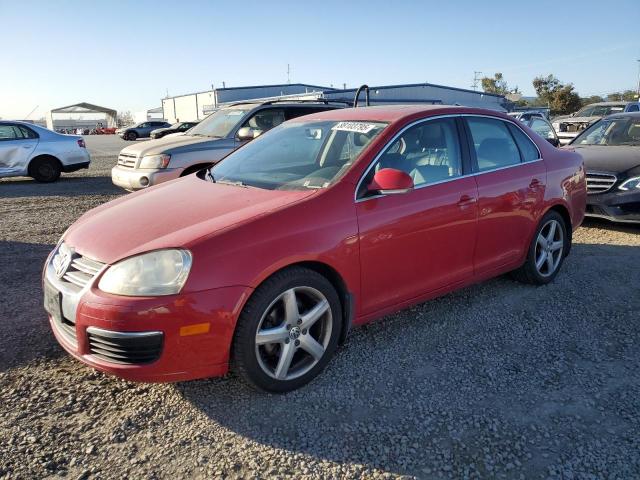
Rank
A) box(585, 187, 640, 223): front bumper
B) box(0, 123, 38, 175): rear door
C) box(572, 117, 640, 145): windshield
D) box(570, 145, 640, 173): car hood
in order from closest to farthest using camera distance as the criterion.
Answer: box(585, 187, 640, 223): front bumper, box(570, 145, 640, 173): car hood, box(572, 117, 640, 145): windshield, box(0, 123, 38, 175): rear door

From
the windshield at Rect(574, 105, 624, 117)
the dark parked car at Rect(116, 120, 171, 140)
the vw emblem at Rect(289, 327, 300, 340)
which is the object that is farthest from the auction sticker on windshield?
the dark parked car at Rect(116, 120, 171, 140)

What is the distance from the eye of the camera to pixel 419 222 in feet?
11.1

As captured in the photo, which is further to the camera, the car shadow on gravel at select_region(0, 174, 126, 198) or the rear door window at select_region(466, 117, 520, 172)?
the car shadow on gravel at select_region(0, 174, 126, 198)

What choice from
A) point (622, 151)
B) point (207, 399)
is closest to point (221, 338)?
point (207, 399)

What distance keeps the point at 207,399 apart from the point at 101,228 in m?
1.20

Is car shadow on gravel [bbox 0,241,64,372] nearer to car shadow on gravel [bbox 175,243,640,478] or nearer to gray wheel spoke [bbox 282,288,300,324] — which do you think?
car shadow on gravel [bbox 175,243,640,478]

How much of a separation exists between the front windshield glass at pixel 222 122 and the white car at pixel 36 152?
485 cm

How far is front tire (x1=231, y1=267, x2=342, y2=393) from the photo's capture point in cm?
270

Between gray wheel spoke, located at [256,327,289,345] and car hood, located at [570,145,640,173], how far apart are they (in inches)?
215

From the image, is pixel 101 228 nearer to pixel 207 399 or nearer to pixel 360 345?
pixel 207 399

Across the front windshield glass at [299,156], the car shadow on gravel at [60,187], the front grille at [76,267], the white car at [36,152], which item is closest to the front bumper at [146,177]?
the car shadow on gravel at [60,187]

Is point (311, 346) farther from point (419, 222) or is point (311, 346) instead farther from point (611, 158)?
point (611, 158)

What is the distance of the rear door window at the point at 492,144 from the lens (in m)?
4.00

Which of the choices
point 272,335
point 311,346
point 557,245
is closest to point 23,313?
point 272,335
